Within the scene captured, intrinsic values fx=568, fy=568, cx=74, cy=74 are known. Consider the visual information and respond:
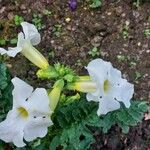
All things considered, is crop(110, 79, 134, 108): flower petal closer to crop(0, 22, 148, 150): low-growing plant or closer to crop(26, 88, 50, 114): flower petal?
crop(0, 22, 148, 150): low-growing plant

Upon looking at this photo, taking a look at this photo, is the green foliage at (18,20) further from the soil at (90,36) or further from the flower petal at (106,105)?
the flower petal at (106,105)

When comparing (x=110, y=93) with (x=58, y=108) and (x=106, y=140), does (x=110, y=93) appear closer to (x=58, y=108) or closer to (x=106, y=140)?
(x=58, y=108)

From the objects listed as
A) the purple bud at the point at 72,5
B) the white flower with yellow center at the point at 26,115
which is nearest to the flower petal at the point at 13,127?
the white flower with yellow center at the point at 26,115

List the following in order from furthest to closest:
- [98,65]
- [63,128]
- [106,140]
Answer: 1. [106,140]
2. [63,128]
3. [98,65]

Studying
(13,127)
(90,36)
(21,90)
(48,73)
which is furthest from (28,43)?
(90,36)

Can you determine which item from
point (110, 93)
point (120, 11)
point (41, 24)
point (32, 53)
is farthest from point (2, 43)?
point (110, 93)

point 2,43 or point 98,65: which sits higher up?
point 98,65

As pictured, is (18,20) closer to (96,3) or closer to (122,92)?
(96,3)
